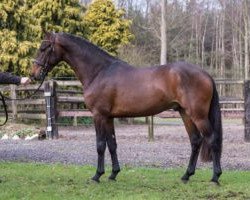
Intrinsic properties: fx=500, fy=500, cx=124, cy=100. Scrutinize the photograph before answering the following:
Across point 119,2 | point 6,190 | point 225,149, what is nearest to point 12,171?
point 6,190

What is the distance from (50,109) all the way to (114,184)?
6.93 m

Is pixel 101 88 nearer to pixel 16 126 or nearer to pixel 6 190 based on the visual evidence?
pixel 6 190

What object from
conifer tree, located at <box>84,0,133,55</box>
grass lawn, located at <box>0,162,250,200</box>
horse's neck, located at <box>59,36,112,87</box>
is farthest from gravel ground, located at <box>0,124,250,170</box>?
conifer tree, located at <box>84,0,133,55</box>

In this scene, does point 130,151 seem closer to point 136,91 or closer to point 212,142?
point 136,91

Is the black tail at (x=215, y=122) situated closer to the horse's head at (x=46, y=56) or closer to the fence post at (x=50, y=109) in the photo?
the horse's head at (x=46, y=56)

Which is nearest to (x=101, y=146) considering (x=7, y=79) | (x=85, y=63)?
(x=85, y=63)

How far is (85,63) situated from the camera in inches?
267

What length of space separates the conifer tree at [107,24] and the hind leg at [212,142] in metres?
17.9

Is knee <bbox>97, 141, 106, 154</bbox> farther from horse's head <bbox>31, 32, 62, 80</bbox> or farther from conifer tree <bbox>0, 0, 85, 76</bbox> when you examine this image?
conifer tree <bbox>0, 0, 85, 76</bbox>

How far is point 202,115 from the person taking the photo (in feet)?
20.5

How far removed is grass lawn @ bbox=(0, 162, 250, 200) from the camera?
18.3 ft

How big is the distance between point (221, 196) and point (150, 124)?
21.8 feet

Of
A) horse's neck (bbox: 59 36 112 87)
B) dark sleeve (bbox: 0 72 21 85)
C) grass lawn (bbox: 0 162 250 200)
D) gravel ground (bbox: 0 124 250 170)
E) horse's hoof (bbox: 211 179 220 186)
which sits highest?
horse's neck (bbox: 59 36 112 87)

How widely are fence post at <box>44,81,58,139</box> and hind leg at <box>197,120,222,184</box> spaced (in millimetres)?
7155
